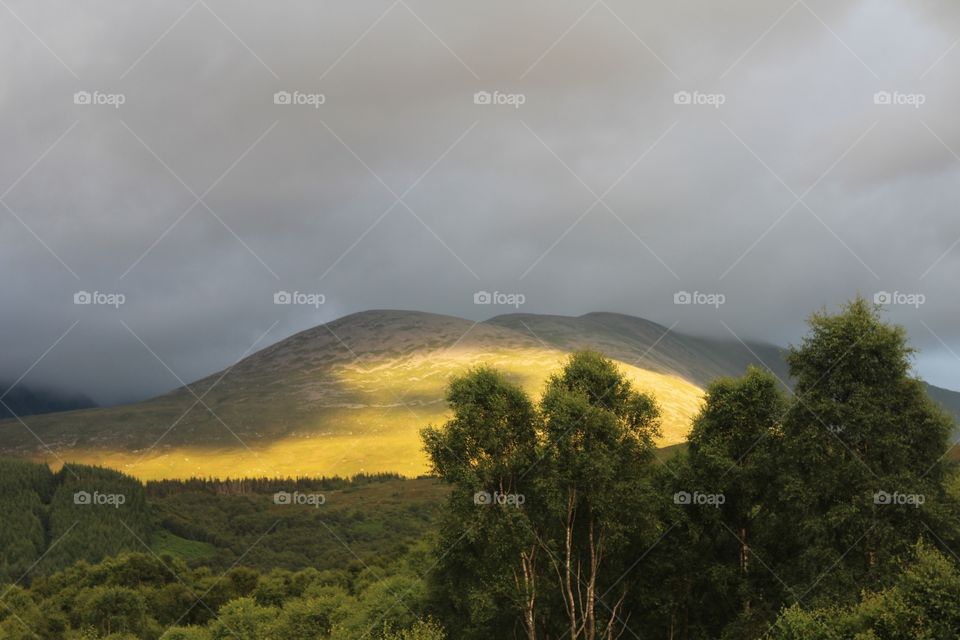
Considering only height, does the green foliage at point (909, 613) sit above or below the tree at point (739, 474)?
below

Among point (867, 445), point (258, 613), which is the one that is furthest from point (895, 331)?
point (258, 613)

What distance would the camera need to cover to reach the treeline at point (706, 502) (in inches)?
1955

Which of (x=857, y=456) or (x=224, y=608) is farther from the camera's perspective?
(x=224, y=608)

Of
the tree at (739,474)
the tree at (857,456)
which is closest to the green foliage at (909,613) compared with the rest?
the tree at (857,456)

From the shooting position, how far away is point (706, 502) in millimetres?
63406

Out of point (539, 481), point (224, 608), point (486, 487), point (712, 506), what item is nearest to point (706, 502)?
point (712, 506)

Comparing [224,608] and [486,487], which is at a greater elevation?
[486,487]

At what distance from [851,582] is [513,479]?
24.2m

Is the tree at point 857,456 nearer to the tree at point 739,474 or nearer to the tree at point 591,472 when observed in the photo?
the tree at point 739,474

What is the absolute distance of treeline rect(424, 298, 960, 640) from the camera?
163ft

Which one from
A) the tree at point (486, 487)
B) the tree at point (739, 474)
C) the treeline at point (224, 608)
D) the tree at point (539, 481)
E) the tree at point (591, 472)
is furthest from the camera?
the treeline at point (224, 608)

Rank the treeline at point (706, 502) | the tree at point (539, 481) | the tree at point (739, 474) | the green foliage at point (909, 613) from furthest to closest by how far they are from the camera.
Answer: the tree at point (739, 474) → the tree at point (539, 481) → the treeline at point (706, 502) → the green foliage at point (909, 613)

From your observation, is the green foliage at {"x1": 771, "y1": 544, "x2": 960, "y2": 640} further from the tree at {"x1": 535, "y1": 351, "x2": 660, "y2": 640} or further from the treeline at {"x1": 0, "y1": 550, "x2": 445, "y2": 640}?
the treeline at {"x1": 0, "y1": 550, "x2": 445, "y2": 640}

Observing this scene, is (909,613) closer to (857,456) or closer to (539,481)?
(857,456)
